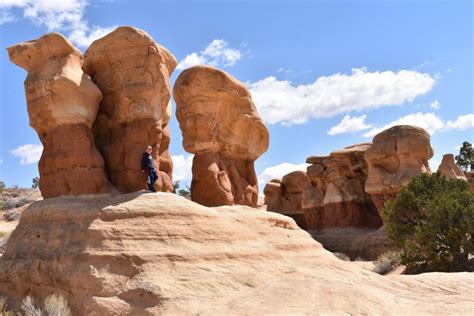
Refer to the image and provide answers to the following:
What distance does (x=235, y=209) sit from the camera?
1264 cm

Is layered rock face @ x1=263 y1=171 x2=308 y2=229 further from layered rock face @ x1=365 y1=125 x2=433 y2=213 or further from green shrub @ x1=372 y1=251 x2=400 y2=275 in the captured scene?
green shrub @ x1=372 y1=251 x2=400 y2=275

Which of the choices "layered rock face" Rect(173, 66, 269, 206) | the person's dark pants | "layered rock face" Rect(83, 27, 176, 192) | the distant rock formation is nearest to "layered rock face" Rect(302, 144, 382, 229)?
the distant rock formation

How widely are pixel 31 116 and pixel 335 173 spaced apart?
23.8 metres

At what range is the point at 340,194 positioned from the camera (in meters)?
32.2

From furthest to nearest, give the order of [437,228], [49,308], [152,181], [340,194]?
[340,194] → [437,228] → [152,181] → [49,308]

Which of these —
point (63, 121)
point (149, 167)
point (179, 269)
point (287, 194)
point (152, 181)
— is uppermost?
point (287, 194)

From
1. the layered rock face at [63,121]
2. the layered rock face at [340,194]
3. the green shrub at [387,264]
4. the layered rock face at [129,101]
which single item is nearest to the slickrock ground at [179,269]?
the layered rock face at [63,121]

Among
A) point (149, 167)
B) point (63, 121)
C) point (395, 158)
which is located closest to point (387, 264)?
point (395, 158)

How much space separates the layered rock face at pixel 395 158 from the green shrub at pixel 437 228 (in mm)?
5474

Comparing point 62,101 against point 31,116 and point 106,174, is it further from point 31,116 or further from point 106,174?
point 106,174

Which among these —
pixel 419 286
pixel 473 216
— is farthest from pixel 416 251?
pixel 419 286

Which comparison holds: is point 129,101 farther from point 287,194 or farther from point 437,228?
point 287,194

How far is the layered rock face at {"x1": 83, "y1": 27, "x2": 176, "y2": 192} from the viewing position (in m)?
12.8

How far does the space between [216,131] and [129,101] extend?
3594mm
